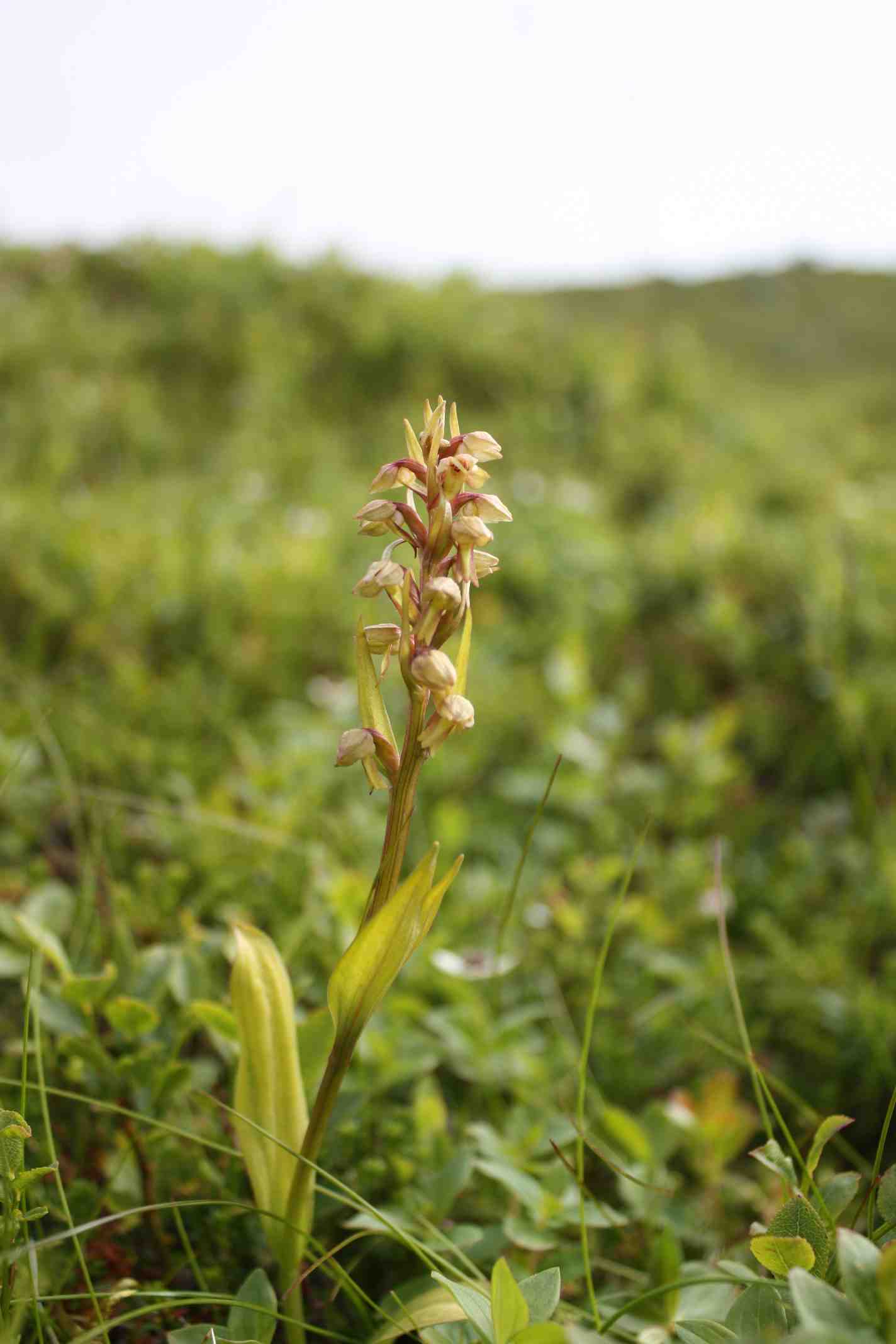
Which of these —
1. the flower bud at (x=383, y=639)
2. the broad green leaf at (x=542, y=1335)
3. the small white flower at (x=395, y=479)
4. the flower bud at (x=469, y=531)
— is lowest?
the broad green leaf at (x=542, y=1335)

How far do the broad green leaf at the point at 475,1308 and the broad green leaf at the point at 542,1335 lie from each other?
0.03m

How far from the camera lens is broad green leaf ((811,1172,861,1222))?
69 centimetres

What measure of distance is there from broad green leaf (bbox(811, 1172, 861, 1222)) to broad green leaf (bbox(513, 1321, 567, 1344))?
8.9 inches

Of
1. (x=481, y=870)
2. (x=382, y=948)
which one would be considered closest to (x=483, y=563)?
(x=382, y=948)

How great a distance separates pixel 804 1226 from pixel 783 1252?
0.03 metres

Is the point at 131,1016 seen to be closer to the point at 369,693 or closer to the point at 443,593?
the point at 369,693

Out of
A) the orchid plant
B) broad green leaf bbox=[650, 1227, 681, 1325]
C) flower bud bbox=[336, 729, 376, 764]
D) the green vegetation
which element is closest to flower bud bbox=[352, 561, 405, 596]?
the orchid plant

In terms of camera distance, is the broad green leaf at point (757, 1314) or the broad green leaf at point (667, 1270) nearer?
the broad green leaf at point (757, 1314)

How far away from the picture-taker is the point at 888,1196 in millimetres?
657

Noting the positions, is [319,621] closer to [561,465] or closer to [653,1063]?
[653,1063]

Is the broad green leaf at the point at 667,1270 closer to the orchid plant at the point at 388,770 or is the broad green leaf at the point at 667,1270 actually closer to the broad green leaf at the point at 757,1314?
the broad green leaf at the point at 757,1314

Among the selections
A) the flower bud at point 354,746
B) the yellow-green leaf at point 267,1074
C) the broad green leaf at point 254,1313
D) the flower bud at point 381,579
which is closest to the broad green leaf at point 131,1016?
the yellow-green leaf at point 267,1074

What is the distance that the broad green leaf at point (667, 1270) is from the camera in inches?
32.3

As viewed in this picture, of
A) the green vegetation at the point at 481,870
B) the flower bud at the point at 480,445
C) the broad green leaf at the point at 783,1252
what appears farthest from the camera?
the green vegetation at the point at 481,870
